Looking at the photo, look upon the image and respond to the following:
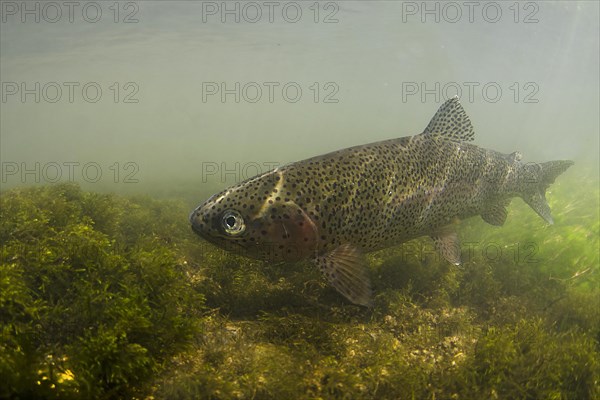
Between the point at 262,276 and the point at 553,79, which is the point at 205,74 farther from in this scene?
the point at 262,276

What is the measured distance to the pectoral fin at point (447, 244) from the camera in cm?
531

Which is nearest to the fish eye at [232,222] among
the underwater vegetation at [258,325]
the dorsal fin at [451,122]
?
the underwater vegetation at [258,325]

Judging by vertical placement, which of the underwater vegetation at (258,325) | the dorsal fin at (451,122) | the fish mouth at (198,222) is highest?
the dorsal fin at (451,122)

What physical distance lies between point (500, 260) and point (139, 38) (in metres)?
40.0

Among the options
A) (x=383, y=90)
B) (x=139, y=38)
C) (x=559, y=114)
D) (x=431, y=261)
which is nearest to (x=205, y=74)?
(x=139, y=38)

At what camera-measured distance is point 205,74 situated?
71.4 m

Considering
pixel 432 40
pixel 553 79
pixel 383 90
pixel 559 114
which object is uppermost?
pixel 432 40

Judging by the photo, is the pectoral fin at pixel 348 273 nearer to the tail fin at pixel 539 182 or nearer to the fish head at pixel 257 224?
the fish head at pixel 257 224

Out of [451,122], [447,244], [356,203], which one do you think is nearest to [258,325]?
[356,203]

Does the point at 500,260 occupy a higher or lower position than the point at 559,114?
higher

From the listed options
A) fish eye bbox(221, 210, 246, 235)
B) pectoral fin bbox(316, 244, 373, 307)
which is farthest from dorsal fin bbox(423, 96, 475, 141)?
fish eye bbox(221, 210, 246, 235)

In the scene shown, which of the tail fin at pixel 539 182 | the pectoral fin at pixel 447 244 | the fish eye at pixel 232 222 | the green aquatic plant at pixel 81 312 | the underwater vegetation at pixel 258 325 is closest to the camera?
the green aquatic plant at pixel 81 312

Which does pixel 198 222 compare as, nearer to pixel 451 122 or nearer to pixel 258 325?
pixel 258 325

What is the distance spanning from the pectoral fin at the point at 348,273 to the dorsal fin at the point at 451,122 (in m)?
2.79
